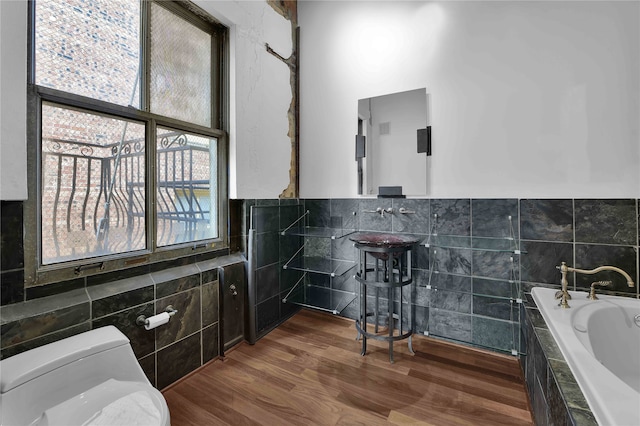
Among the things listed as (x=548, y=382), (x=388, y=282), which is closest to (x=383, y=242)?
(x=388, y=282)

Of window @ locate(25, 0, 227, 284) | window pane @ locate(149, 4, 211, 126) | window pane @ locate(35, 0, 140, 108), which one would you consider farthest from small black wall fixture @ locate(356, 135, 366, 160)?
window pane @ locate(35, 0, 140, 108)

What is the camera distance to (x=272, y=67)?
2.51 meters

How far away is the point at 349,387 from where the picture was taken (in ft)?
5.67

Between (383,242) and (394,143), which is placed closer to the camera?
(383,242)

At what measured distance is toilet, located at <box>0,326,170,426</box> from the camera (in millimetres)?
967

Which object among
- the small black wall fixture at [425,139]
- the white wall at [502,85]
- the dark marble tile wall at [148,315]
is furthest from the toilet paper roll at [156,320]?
the small black wall fixture at [425,139]

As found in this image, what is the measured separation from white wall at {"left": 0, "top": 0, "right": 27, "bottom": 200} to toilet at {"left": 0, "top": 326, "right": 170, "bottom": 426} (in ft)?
2.13

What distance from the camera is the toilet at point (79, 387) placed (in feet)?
3.17

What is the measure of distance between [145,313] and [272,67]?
2139mm

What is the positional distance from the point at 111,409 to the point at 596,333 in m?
2.25

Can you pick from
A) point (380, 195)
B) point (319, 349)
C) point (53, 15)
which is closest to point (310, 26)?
point (380, 195)

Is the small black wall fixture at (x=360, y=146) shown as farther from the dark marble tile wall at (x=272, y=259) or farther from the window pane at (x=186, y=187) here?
the window pane at (x=186, y=187)

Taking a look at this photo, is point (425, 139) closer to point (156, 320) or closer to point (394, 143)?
point (394, 143)

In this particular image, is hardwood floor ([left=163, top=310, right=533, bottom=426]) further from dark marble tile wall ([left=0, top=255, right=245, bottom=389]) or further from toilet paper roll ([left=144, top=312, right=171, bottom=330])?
toilet paper roll ([left=144, top=312, right=171, bottom=330])
